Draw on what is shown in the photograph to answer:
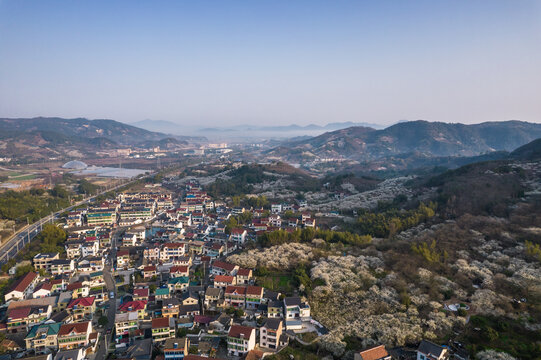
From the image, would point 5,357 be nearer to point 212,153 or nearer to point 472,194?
point 472,194

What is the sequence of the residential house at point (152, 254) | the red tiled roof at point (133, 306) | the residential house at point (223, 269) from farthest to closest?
1. the residential house at point (152, 254)
2. the residential house at point (223, 269)
3. the red tiled roof at point (133, 306)

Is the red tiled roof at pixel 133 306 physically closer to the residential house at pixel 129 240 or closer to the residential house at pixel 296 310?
the residential house at pixel 296 310

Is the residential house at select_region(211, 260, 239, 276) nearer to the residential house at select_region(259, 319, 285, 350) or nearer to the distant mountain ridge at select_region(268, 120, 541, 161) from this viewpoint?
the residential house at select_region(259, 319, 285, 350)

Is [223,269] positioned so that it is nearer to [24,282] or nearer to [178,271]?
[178,271]

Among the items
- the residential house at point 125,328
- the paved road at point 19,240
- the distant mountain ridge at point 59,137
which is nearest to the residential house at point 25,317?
the residential house at point 125,328

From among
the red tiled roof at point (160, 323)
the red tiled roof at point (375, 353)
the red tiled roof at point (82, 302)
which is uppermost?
the red tiled roof at point (375, 353)
